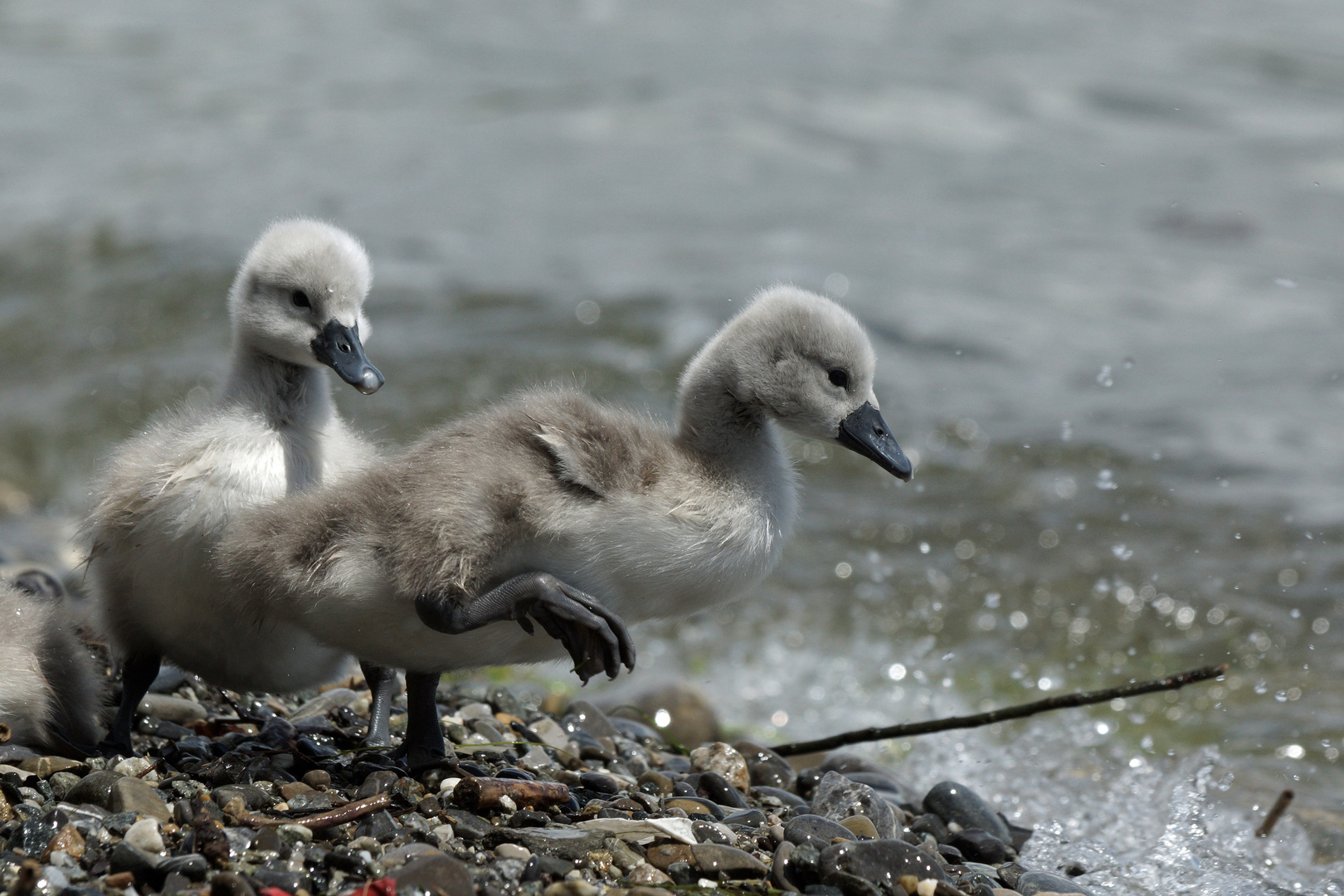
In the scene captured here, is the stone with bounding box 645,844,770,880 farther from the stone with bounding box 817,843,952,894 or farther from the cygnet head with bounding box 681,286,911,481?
the cygnet head with bounding box 681,286,911,481

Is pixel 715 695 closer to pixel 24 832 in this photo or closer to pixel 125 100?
pixel 24 832

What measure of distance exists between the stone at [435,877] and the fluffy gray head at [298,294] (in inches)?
69.2

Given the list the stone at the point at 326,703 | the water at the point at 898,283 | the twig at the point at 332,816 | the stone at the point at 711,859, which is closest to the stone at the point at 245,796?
the twig at the point at 332,816

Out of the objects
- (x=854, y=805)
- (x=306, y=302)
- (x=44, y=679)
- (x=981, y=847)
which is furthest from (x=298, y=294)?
(x=981, y=847)

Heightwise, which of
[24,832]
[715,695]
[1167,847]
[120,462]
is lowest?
[715,695]

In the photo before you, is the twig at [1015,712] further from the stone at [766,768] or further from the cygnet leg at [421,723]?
the cygnet leg at [421,723]

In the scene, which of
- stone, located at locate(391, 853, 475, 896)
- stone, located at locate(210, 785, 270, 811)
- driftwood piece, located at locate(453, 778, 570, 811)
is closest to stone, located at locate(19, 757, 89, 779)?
stone, located at locate(210, 785, 270, 811)

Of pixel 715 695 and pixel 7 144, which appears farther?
pixel 7 144

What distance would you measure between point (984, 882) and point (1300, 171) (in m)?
14.0

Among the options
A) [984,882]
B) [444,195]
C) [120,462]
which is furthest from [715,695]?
[444,195]

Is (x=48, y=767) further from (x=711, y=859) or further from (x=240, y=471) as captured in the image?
(x=711, y=859)

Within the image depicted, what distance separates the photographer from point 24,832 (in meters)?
3.44

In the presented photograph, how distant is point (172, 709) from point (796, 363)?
102 inches

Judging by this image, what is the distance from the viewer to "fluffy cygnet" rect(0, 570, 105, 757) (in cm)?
404
